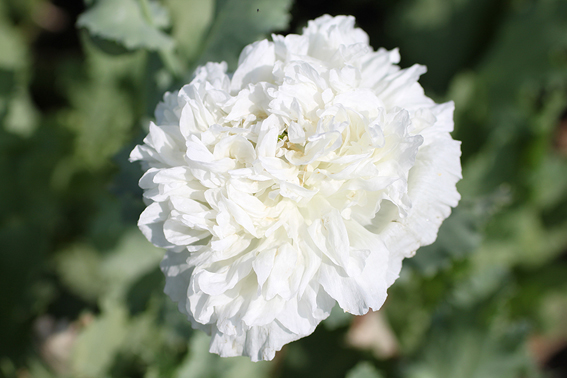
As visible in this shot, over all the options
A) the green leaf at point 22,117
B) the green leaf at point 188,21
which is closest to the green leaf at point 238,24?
the green leaf at point 188,21

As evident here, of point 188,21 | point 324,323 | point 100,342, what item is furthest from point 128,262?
point 188,21

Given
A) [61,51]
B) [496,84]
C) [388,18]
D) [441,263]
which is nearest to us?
[441,263]

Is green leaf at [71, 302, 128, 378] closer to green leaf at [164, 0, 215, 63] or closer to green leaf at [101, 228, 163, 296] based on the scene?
green leaf at [101, 228, 163, 296]

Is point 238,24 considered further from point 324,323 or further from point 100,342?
point 100,342

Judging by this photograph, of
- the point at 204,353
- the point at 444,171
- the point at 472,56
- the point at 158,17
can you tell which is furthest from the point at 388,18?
the point at 204,353

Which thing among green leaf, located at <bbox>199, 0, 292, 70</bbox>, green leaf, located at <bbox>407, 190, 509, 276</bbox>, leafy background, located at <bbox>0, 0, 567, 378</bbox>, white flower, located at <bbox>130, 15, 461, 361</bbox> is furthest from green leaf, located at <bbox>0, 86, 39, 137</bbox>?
green leaf, located at <bbox>407, 190, 509, 276</bbox>

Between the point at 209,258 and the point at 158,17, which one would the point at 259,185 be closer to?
the point at 209,258

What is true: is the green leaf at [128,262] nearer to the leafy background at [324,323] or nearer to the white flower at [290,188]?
the leafy background at [324,323]
